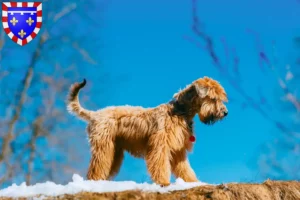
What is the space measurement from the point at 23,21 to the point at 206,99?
6.82 meters

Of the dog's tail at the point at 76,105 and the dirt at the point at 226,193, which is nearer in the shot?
the dirt at the point at 226,193

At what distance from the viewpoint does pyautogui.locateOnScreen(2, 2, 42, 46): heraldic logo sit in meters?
14.5

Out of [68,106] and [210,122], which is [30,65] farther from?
[210,122]

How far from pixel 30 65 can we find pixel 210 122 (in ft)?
29.6

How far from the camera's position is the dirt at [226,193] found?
6970 mm

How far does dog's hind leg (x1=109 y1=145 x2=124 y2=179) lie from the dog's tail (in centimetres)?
88

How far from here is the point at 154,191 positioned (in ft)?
23.5

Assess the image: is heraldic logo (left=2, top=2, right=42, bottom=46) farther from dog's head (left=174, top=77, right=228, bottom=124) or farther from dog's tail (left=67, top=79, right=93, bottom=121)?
dog's head (left=174, top=77, right=228, bottom=124)

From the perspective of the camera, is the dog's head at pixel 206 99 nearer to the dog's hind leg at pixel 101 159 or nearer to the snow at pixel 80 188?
the dog's hind leg at pixel 101 159

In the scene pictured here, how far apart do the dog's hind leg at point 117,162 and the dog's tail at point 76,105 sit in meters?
0.88

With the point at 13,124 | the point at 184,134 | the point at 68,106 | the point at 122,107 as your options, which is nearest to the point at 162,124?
the point at 184,134

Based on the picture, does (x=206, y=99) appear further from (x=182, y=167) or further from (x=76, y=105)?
(x=76, y=105)

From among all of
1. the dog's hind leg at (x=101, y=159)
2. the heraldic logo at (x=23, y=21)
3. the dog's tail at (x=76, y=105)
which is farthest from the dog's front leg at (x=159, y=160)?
the heraldic logo at (x=23, y=21)

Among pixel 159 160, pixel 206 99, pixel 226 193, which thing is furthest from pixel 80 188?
pixel 206 99
